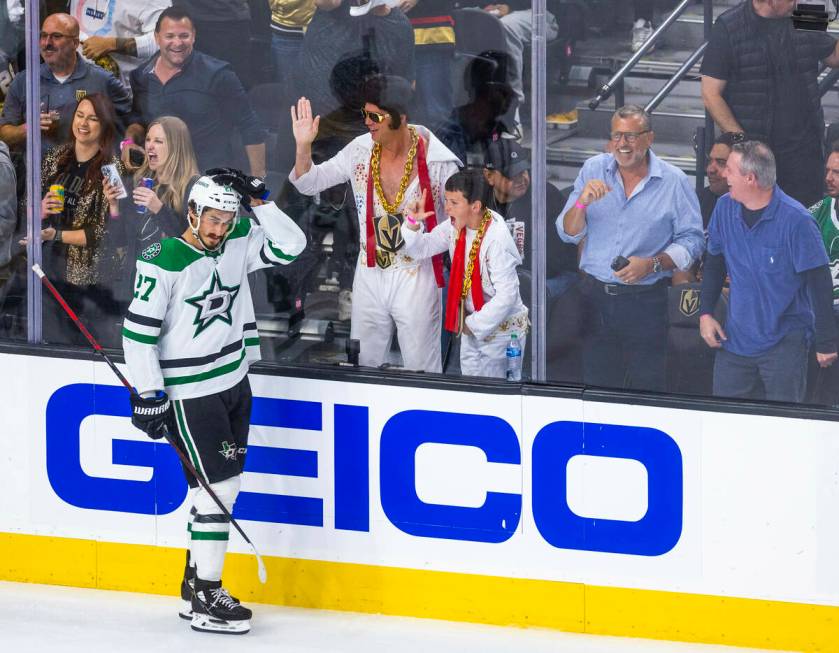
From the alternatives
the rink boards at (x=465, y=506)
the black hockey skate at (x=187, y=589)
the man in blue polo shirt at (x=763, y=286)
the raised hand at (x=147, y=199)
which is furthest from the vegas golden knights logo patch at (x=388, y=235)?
the black hockey skate at (x=187, y=589)

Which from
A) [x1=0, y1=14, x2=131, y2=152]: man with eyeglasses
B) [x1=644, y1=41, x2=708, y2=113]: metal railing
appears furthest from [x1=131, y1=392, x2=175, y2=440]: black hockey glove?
[x1=644, y1=41, x2=708, y2=113]: metal railing

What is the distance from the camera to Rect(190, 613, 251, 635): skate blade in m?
4.73

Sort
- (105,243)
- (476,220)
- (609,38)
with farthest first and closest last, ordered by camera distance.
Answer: (105,243) < (476,220) < (609,38)

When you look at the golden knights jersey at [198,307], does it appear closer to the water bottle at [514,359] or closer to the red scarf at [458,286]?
the red scarf at [458,286]

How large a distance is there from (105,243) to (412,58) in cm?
122

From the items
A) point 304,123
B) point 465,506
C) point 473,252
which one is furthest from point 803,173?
point 304,123

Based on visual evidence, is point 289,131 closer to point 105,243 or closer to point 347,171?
point 347,171

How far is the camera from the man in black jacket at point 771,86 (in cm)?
435

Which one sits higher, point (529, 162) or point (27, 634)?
point (529, 162)

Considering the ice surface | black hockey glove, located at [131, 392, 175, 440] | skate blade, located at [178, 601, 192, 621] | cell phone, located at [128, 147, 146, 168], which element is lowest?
the ice surface

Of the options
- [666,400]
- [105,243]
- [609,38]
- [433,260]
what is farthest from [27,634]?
[609,38]

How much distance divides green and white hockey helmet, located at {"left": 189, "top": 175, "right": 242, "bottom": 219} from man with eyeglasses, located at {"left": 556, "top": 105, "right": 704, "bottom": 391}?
3.28 ft

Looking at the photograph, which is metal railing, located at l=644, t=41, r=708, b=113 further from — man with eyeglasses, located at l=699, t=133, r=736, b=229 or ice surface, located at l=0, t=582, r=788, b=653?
ice surface, located at l=0, t=582, r=788, b=653

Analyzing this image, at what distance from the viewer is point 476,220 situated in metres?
4.75
